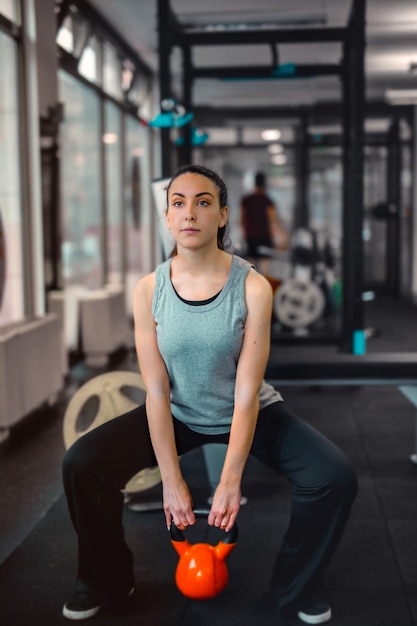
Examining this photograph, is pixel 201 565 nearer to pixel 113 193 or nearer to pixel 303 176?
pixel 113 193

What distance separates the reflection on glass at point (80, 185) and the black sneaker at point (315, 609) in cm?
395

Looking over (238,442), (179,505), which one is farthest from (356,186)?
(179,505)

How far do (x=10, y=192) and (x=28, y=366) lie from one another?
1.21 metres

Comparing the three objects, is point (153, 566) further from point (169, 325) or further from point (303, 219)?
point (303, 219)

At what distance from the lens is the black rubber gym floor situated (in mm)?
1963

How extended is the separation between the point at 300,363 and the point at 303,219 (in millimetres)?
5524

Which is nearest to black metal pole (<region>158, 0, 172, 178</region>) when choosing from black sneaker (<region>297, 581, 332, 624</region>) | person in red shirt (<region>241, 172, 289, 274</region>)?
black sneaker (<region>297, 581, 332, 624</region>)

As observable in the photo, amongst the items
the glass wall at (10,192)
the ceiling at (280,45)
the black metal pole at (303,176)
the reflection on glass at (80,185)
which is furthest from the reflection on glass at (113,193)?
the glass wall at (10,192)

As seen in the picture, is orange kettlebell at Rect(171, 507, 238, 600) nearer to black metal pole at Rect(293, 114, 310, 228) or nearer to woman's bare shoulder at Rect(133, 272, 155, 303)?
woman's bare shoulder at Rect(133, 272, 155, 303)

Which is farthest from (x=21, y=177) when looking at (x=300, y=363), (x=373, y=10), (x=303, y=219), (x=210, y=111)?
(x=210, y=111)

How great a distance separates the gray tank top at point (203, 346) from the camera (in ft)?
5.87

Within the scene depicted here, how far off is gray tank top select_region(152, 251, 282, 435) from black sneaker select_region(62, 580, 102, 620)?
0.49 metres

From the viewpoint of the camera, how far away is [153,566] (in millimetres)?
2234

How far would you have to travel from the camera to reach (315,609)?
6.24 ft
